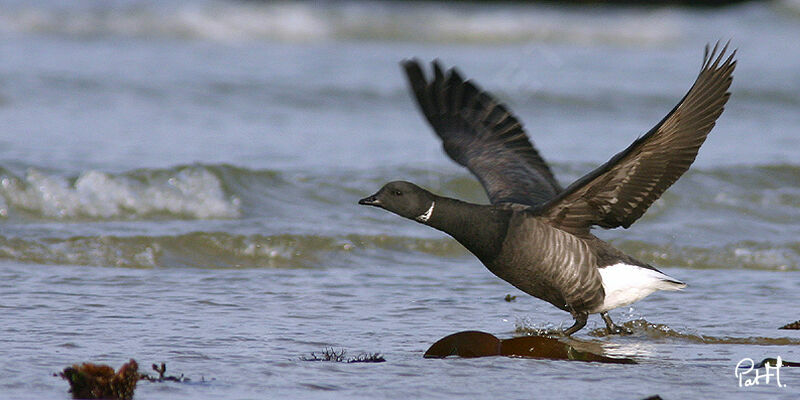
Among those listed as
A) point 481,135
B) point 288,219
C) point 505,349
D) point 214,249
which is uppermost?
point 481,135

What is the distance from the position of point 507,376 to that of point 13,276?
384cm

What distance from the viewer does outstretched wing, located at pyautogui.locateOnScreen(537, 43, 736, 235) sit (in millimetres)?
5895

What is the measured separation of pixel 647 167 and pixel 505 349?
129cm

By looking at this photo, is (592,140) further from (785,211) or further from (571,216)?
(571,216)

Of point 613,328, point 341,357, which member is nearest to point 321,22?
point 613,328

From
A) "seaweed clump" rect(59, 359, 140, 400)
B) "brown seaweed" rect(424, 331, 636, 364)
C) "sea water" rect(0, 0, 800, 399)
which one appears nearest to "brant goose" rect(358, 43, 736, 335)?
"sea water" rect(0, 0, 800, 399)

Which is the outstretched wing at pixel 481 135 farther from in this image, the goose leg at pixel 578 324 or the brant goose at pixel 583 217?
the goose leg at pixel 578 324

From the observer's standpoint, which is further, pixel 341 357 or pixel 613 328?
pixel 613 328

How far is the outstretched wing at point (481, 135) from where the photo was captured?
24.4 feet

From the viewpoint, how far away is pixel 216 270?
8336 mm

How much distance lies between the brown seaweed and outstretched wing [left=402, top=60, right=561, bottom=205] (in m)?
1.62

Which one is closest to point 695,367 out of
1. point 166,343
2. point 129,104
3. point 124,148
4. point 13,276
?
point 166,343

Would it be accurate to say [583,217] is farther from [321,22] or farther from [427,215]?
[321,22]

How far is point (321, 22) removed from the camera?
2648 centimetres
